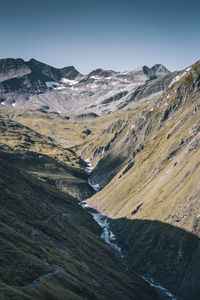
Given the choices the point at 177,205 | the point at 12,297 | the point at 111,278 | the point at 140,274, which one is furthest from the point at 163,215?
the point at 12,297

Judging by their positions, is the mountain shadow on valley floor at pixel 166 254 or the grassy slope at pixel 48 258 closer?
the grassy slope at pixel 48 258

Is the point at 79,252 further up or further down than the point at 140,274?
further up

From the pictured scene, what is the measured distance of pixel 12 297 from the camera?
53688 mm

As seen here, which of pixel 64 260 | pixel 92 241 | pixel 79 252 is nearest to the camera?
pixel 64 260

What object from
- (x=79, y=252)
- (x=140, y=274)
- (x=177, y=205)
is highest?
(x=177, y=205)

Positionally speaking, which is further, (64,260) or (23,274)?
(64,260)

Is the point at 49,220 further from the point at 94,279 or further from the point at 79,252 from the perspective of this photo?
the point at 94,279

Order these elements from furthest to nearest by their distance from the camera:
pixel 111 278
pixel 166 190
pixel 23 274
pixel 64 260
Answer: pixel 166 190 → pixel 111 278 → pixel 64 260 → pixel 23 274

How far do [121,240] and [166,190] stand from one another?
1694 inches

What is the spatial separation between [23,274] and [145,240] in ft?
325

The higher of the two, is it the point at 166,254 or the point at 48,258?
the point at 48,258

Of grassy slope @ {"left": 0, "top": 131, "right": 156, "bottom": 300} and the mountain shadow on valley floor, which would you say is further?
the mountain shadow on valley floor

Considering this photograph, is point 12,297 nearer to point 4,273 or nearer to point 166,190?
point 4,273

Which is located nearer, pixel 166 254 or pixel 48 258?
pixel 48 258
